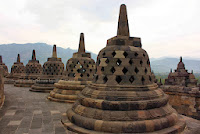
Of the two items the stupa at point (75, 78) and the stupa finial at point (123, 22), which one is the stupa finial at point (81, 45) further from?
the stupa finial at point (123, 22)

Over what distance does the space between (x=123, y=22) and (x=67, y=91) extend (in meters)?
5.52

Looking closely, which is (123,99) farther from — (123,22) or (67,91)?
(67,91)

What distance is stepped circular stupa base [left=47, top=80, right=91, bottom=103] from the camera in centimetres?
Result: 936

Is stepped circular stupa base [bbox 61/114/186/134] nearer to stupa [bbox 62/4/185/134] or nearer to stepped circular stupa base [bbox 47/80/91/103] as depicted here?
stupa [bbox 62/4/185/134]

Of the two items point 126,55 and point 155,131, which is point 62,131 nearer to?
point 155,131

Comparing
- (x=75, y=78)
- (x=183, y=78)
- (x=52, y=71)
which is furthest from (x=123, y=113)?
(x=183, y=78)

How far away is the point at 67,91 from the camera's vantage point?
31.7 ft

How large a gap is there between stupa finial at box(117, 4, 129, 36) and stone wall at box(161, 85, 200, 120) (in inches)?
357

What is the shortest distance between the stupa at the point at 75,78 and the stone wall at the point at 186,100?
7725 millimetres

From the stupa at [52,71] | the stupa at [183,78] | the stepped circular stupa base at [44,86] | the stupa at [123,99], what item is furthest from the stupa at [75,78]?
the stupa at [183,78]

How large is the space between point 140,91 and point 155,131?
4.11 ft

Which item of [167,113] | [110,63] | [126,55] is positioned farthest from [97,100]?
[167,113]

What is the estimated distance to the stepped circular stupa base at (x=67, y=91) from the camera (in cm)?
936

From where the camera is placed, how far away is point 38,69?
20.0 meters
